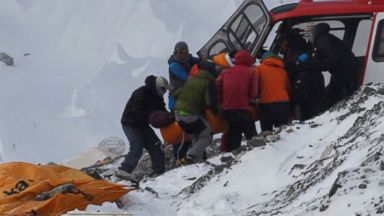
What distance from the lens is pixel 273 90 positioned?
977cm

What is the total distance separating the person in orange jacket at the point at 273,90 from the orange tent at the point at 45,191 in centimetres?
272

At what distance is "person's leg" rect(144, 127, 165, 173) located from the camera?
32.8ft

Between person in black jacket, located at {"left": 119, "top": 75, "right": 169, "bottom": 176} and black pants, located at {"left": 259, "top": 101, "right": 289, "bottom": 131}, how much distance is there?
46.2 inches

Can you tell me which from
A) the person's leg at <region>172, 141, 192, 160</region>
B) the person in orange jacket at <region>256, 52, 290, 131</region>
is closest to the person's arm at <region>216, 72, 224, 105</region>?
the person in orange jacket at <region>256, 52, 290, 131</region>

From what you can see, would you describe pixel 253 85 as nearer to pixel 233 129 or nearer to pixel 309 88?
pixel 233 129

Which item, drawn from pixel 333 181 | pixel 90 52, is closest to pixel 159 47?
pixel 90 52

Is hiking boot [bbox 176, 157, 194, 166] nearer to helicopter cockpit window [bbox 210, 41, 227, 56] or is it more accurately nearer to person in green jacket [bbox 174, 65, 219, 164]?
person in green jacket [bbox 174, 65, 219, 164]

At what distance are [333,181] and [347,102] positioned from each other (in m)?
3.02

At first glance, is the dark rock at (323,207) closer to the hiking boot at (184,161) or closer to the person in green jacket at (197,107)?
the person in green jacket at (197,107)

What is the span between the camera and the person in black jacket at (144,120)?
9688mm

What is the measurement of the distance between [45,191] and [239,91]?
2.95 m

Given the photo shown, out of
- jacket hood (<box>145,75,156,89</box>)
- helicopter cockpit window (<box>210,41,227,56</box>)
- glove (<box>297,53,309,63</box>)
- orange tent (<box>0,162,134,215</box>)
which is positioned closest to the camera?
orange tent (<box>0,162,134,215</box>)

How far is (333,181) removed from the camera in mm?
6137

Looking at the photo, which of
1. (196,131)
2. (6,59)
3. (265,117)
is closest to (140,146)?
(196,131)
